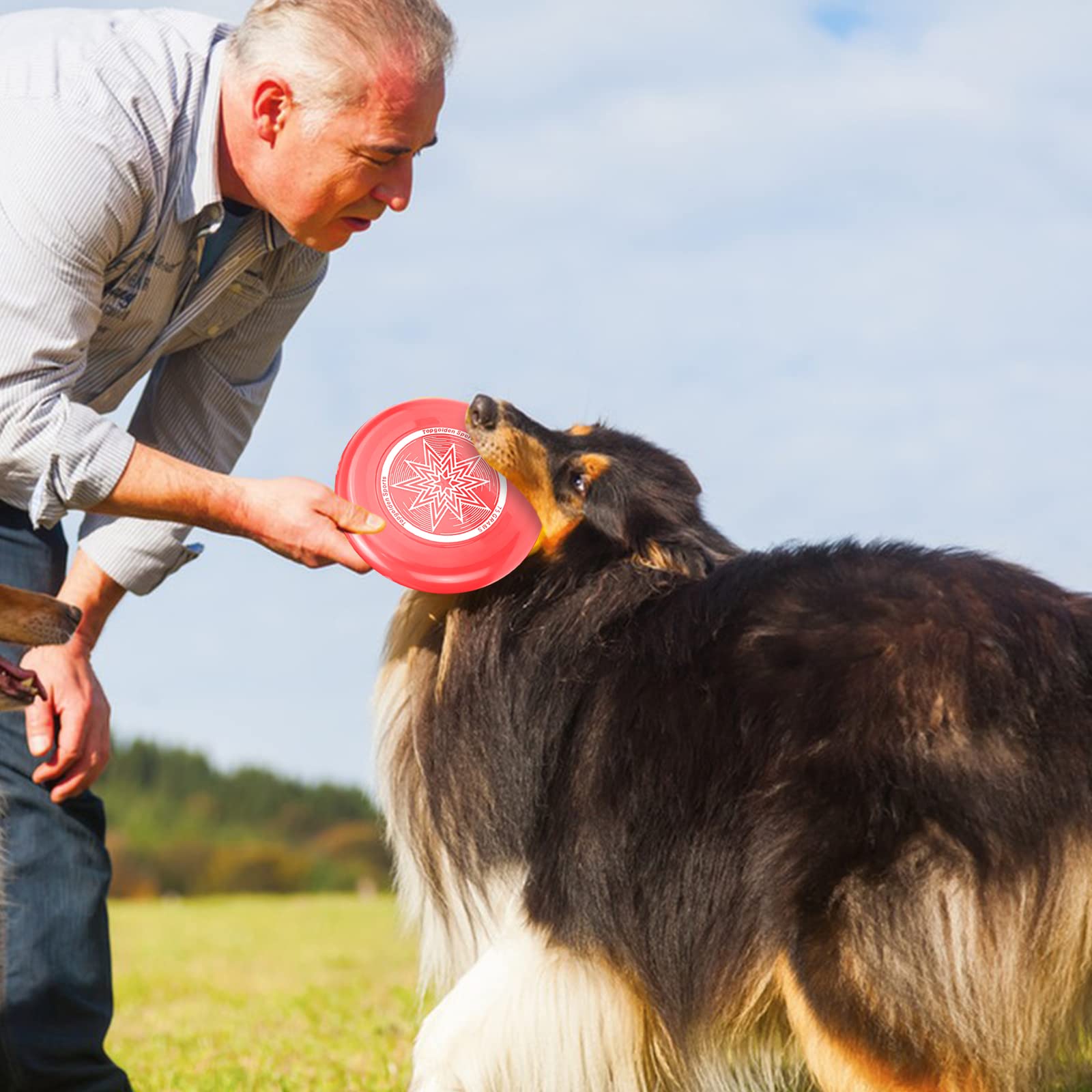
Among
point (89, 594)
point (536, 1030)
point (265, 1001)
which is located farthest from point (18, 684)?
point (265, 1001)

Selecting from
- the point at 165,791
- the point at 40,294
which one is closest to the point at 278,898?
the point at 165,791

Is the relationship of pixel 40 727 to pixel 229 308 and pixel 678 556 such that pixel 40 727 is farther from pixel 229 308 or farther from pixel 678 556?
pixel 678 556

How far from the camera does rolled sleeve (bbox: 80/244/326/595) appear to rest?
15.2ft

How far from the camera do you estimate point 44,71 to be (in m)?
3.86

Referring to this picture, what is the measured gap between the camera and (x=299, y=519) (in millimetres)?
3756

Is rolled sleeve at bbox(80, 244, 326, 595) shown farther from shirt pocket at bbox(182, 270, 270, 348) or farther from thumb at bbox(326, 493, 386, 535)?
thumb at bbox(326, 493, 386, 535)

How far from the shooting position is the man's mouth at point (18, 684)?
4020mm

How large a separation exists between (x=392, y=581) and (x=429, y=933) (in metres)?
1.17

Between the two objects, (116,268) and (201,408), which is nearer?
(116,268)

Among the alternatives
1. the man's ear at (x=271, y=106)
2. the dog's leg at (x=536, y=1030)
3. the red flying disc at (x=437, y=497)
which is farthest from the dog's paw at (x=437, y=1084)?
the man's ear at (x=271, y=106)

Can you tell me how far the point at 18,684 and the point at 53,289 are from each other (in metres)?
1.08

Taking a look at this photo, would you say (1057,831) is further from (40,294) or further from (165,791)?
(165,791)

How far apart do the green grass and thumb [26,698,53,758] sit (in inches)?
49.8

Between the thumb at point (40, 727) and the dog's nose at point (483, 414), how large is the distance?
4.91 feet
